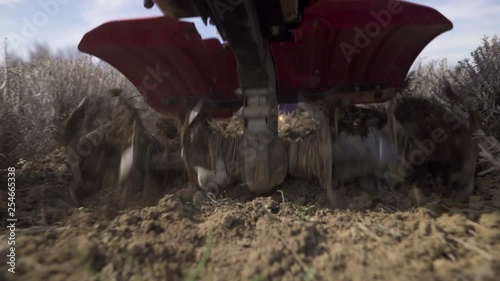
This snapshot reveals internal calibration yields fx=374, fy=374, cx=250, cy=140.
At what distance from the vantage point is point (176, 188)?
2.37 metres

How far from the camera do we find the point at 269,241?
1.45 metres

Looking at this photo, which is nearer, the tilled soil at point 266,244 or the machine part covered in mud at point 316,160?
the tilled soil at point 266,244

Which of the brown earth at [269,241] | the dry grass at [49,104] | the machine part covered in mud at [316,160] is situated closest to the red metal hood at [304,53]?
the dry grass at [49,104]

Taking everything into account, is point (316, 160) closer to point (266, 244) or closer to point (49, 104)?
point (266, 244)

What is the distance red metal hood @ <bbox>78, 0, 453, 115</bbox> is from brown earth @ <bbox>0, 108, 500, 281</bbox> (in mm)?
1041

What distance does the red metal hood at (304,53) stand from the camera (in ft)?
7.50

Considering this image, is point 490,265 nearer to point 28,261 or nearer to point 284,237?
point 284,237

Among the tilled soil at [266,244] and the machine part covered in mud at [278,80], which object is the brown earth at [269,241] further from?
the machine part covered in mud at [278,80]

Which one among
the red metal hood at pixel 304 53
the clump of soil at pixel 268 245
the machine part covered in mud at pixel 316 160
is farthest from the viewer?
the red metal hood at pixel 304 53

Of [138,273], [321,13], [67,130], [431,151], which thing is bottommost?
[138,273]

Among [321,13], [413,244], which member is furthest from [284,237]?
[321,13]

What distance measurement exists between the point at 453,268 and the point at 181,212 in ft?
3.68

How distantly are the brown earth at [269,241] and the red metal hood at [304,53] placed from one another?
1041mm

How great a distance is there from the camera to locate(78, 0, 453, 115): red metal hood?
229 centimetres
